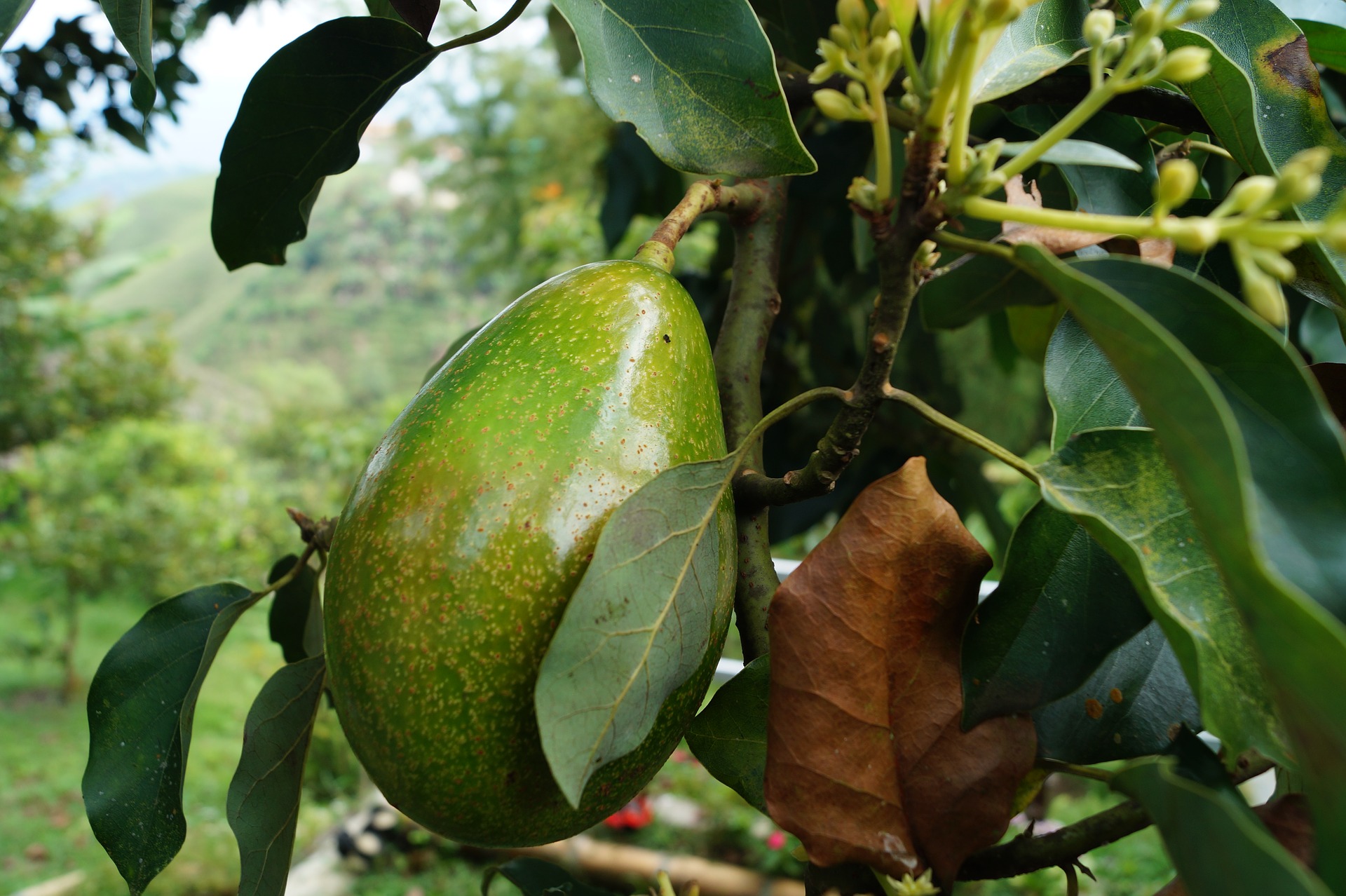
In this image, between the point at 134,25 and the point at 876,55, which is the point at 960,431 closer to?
the point at 876,55

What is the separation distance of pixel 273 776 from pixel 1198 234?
18.4 inches

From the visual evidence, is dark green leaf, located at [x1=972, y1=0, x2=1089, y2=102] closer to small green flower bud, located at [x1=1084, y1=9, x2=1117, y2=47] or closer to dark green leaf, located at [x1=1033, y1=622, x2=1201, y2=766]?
small green flower bud, located at [x1=1084, y1=9, x2=1117, y2=47]

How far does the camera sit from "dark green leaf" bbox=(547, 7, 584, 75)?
3.36 feet

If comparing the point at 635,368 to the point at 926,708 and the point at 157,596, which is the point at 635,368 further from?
the point at 157,596

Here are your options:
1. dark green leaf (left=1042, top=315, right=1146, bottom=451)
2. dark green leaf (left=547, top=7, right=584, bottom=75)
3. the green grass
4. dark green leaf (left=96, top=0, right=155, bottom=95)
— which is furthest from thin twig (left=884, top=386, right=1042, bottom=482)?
the green grass

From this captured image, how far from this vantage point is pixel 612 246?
4.10 ft

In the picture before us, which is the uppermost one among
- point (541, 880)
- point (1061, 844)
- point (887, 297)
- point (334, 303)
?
point (887, 297)

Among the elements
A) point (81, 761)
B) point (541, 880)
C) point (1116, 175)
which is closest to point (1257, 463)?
point (1116, 175)

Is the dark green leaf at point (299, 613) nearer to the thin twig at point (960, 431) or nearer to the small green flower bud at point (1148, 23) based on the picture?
the thin twig at point (960, 431)

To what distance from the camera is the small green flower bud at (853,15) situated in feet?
0.86

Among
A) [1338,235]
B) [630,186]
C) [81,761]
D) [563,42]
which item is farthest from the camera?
[81,761]

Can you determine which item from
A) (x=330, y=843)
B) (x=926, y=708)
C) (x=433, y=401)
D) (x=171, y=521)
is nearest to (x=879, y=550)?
(x=926, y=708)

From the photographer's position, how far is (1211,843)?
0.23 metres

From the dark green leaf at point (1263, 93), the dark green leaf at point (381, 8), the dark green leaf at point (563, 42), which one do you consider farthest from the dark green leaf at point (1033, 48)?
the dark green leaf at point (563, 42)
